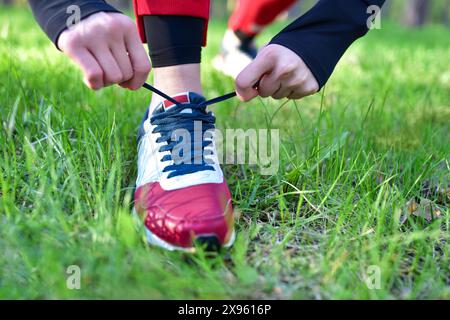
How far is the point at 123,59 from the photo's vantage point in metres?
0.83

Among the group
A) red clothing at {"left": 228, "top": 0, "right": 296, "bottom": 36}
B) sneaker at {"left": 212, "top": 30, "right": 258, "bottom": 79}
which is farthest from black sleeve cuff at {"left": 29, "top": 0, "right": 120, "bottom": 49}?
red clothing at {"left": 228, "top": 0, "right": 296, "bottom": 36}

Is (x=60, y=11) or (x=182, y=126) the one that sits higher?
(x=60, y=11)

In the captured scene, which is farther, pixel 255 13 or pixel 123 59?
pixel 255 13

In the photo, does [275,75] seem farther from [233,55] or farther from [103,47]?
[233,55]

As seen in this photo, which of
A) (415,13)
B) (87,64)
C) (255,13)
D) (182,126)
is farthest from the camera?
(415,13)

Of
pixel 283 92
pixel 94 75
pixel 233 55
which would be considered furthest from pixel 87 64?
pixel 233 55

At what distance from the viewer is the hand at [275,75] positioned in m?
0.91

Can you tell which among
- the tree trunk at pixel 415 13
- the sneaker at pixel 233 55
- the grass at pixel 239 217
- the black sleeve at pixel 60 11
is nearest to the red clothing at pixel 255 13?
the sneaker at pixel 233 55

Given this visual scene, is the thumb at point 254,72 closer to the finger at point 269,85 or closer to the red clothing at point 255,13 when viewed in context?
the finger at point 269,85

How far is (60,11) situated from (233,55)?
1538 mm

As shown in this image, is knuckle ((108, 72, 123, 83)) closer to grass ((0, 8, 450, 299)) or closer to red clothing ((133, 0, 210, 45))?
grass ((0, 8, 450, 299))

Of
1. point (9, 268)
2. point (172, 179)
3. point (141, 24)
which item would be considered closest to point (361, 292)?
point (172, 179)

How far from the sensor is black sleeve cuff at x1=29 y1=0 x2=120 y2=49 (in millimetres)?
809
